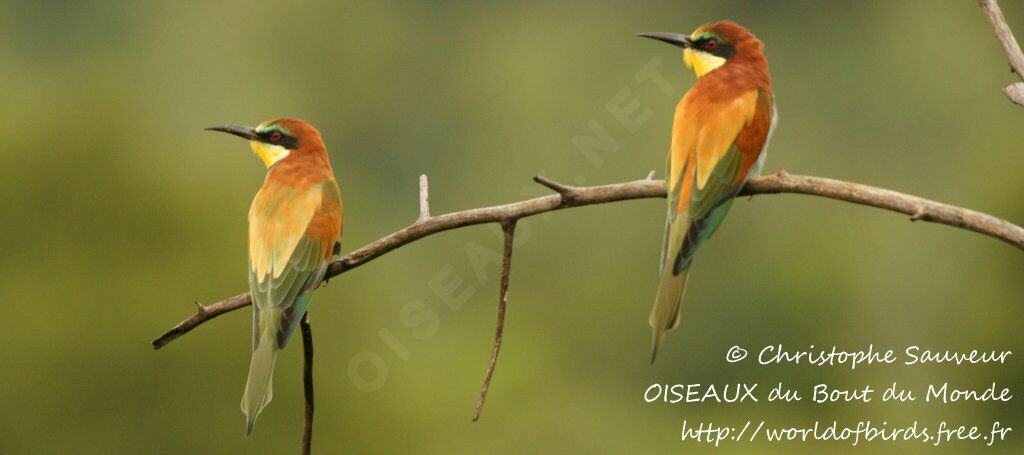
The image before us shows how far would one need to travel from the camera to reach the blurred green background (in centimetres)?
898

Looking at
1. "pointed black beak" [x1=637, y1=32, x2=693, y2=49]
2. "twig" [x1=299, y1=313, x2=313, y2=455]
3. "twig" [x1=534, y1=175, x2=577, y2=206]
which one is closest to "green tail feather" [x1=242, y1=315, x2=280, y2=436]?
"twig" [x1=299, y1=313, x2=313, y2=455]

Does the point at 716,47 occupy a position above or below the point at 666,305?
above

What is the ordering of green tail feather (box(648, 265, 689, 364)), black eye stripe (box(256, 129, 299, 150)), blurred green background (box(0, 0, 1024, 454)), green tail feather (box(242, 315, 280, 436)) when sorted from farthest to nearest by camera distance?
blurred green background (box(0, 0, 1024, 454)) → black eye stripe (box(256, 129, 299, 150)) → green tail feather (box(242, 315, 280, 436)) → green tail feather (box(648, 265, 689, 364))

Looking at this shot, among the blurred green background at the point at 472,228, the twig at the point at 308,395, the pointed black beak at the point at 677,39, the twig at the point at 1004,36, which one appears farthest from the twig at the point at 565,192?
the blurred green background at the point at 472,228

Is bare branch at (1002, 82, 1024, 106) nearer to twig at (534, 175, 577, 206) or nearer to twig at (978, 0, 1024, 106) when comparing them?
twig at (978, 0, 1024, 106)

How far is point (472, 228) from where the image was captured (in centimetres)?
2453

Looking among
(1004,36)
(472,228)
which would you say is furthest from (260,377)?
(472,228)

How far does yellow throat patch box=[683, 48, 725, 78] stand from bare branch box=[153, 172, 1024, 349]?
17 cm

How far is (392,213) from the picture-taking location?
1100 inches

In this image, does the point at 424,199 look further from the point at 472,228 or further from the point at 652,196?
the point at 472,228

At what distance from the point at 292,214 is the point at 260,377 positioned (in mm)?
379

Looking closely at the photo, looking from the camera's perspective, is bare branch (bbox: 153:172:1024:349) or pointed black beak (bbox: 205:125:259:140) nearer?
bare branch (bbox: 153:172:1024:349)

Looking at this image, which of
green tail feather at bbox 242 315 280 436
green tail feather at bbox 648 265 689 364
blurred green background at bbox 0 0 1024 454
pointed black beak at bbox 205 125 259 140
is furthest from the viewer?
blurred green background at bbox 0 0 1024 454

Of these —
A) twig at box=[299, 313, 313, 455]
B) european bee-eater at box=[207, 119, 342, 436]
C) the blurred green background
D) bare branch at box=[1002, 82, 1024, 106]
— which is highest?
bare branch at box=[1002, 82, 1024, 106]
